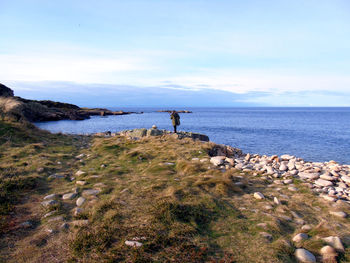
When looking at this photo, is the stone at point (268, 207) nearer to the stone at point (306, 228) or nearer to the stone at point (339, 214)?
the stone at point (306, 228)

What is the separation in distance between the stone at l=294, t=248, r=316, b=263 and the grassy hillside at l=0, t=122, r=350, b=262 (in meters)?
0.14

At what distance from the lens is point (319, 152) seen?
84.0 feet

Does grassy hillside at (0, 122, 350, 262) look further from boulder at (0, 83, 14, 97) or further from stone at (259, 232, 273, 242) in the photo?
boulder at (0, 83, 14, 97)

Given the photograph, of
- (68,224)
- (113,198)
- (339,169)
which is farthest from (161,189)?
(339,169)

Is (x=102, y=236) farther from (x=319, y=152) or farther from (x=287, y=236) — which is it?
(x=319, y=152)

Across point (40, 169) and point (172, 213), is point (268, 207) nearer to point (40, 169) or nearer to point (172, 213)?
point (172, 213)

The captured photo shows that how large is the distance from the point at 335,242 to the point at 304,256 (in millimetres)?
924

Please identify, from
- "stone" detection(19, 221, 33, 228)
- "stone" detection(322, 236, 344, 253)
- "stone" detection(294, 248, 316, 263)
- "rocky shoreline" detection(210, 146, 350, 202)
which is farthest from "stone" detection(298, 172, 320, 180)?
"stone" detection(19, 221, 33, 228)

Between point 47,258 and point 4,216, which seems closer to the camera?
point 47,258

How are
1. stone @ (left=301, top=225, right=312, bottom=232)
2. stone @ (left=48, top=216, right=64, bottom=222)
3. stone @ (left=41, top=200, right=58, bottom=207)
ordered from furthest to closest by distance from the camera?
stone @ (left=41, top=200, right=58, bottom=207), stone @ (left=48, top=216, right=64, bottom=222), stone @ (left=301, top=225, right=312, bottom=232)

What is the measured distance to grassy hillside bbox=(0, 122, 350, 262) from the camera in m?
4.04

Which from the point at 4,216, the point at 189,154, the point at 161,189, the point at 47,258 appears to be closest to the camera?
the point at 47,258

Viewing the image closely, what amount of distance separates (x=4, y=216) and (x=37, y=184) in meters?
2.41

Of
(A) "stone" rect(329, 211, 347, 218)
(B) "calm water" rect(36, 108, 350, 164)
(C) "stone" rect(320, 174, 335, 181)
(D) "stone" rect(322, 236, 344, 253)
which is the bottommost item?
(B) "calm water" rect(36, 108, 350, 164)
